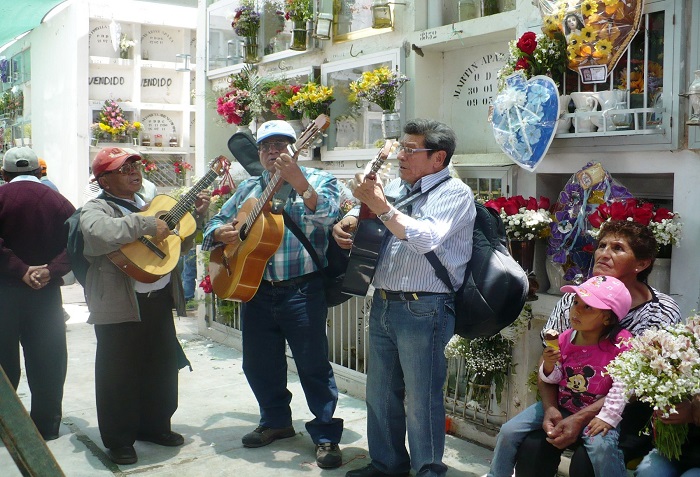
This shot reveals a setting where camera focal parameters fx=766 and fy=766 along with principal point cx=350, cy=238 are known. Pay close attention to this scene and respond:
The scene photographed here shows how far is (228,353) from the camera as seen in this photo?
24.6ft

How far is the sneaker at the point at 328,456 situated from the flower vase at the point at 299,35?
3.69m

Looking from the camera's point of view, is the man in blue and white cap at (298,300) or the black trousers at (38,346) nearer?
the man in blue and white cap at (298,300)

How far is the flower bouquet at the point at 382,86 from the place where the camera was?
18.7 ft

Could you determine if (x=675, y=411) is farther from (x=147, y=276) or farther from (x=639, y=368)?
(x=147, y=276)

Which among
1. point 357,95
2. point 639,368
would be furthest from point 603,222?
point 357,95

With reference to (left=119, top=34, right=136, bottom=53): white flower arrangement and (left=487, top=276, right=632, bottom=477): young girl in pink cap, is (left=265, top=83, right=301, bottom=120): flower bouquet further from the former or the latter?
(left=119, top=34, right=136, bottom=53): white flower arrangement

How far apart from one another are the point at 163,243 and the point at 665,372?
2992 millimetres

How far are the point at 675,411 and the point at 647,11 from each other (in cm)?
220

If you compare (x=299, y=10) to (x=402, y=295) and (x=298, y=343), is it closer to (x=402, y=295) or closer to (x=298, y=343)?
(x=298, y=343)

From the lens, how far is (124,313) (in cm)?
453


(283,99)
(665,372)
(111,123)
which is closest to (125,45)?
(111,123)

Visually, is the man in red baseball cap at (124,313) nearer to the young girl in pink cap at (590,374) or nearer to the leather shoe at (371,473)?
the leather shoe at (371,473)

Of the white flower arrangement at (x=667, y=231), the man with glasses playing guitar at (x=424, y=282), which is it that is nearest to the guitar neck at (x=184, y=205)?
the man with glasses playing guitar at (x=424, y=282)

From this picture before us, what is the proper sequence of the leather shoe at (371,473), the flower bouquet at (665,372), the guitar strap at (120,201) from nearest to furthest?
the flower bouquet at (665,372), the leather shoe at (371,473), the guitar strap at (120,201)
